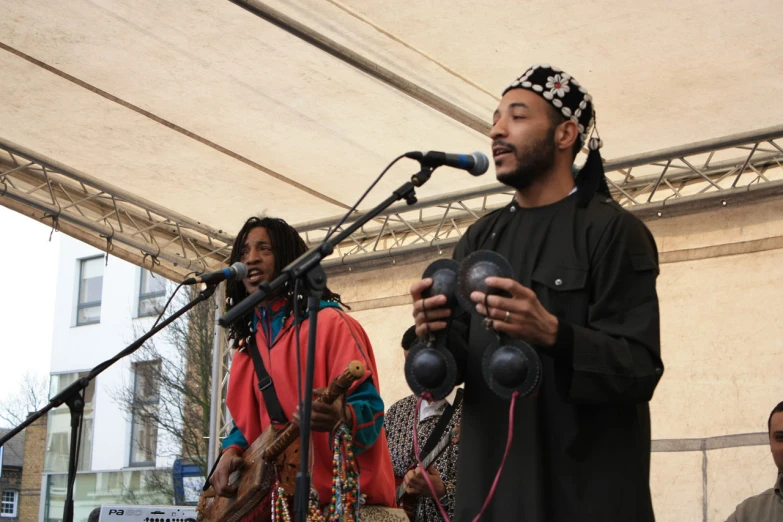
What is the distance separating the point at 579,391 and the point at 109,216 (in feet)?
19.8

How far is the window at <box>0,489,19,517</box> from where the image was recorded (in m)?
32.3

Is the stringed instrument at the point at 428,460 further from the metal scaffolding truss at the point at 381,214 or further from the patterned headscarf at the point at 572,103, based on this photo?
the metal scaffolding truss at the point at 381,214

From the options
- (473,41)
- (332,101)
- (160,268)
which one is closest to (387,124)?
(332,101)

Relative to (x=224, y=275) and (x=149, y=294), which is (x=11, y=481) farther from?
(x=224, y=275)

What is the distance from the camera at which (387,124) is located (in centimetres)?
652

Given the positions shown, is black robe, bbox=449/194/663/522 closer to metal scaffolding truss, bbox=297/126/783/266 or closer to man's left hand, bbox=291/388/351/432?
man's left hand, bbox=291/388/351/432

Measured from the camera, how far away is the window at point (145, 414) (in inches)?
928

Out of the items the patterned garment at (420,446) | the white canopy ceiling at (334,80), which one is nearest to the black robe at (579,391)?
the patterned garment at (420,446)

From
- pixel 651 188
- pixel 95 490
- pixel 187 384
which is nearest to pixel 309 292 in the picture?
pixel 651 188

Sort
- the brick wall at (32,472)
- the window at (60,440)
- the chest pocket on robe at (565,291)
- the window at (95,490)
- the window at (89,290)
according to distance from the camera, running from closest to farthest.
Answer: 1. the chest pocket on robe at (565,291)
2. the window at (95,490)
3. the window at (60,440)
4. the brick wall at (32,472)
5. the window at (89,290)

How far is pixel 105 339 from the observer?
33.3m

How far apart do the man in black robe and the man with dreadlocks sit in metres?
1.08

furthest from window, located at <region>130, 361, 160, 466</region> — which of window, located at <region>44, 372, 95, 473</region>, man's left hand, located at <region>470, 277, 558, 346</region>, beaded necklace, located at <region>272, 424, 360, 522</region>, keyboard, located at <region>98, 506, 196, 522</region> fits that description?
man's left hand, located at <region>470, 277, 558, 346</region>

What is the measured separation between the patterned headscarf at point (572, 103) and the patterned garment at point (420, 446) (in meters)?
2.13
